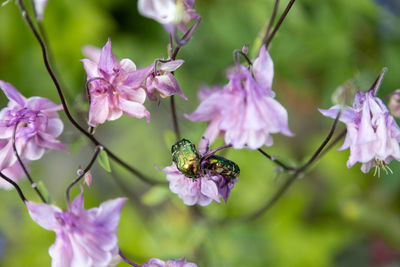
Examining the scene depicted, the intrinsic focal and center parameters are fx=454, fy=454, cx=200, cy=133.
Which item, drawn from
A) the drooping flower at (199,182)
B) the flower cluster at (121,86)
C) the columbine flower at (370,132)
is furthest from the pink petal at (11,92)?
the columbine flower at (370,132)

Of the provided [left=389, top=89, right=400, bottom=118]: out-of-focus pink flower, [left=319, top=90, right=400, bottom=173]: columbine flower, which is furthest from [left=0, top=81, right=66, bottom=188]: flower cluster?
[left=389, top=89, right=400, bottom=118]: out-of-focus pink flower

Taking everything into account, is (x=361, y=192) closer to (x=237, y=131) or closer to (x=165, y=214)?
(x=165, y=214)

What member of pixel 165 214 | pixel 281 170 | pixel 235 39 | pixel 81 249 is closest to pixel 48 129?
pixel 81 249

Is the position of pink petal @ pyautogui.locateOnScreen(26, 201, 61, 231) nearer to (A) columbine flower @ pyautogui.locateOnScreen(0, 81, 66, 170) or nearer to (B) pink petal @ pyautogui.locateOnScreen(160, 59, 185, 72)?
(A) columbine flower @ pyautogui.locateOnScreen(0, 81, 66, 170)

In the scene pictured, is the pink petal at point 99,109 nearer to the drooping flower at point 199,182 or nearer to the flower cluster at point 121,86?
the flower cluster at point 121,86

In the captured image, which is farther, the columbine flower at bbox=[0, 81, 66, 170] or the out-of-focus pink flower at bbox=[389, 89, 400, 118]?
the out-of-focus pink flower at bbox=[389, 89, 400, 118]
